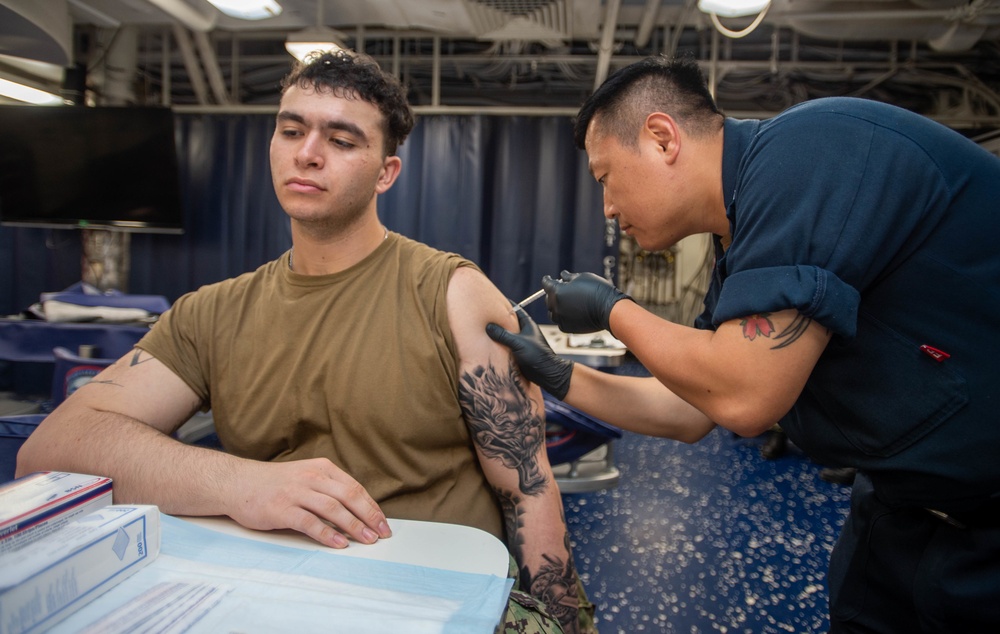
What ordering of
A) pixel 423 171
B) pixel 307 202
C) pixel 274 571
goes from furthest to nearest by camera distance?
1. pixel 423 171
2. pixel 307 202
3. pixel 274 571

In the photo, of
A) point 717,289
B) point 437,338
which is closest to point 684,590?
point 717,289

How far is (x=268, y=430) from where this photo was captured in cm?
111

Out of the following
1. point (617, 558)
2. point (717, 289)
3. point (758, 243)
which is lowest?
point (617, 558)

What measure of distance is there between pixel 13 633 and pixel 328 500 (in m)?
0.34

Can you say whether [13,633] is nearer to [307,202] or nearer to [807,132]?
[307,202]

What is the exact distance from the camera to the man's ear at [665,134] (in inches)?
41.3

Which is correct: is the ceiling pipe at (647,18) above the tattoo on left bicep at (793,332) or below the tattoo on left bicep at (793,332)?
above

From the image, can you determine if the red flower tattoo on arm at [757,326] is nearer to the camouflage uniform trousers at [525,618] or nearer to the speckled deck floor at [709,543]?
the camouflage uniform trousers at [525,618]

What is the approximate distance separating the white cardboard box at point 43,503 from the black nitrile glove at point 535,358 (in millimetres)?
676

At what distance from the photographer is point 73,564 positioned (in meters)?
0.56

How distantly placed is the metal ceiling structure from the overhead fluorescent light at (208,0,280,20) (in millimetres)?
279

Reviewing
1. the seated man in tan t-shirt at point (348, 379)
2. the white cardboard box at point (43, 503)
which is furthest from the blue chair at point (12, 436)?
the white cardboard box at point (43, 503)

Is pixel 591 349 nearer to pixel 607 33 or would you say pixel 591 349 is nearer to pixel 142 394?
pixel 142 394

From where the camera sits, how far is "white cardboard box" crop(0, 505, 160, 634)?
50cm
